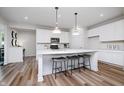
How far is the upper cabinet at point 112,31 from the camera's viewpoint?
3985mm

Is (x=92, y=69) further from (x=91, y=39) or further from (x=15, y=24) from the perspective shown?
(x=15, y=24)

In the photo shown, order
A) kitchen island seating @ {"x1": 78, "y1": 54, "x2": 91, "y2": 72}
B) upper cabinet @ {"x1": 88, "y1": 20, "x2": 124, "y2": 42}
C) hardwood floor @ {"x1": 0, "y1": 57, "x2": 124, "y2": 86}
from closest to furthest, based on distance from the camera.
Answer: hardwood floor @ {"x1": 0, "y1": 57, "x2": 124, "y2": 86} < kitchen island seating @ {"x1": 78, "y1": 54, "x2": 91, "y2": 72} < upper cabinet @ {"x1": 88, "y1": 20, "x2": 124, "y2": 42}

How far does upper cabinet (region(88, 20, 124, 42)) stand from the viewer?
3985 millimetres

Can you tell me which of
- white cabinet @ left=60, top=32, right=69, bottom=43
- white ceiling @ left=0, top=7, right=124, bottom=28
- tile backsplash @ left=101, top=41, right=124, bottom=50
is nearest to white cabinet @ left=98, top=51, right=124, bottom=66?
tile backsplash @ left=101, top=41, right=124, bottom=50

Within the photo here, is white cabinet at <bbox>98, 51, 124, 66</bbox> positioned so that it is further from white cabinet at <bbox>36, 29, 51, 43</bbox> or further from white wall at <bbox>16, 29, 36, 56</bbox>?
white wall at <bbox>16, 29, 36, 56</bbox>

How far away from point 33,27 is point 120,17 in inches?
195

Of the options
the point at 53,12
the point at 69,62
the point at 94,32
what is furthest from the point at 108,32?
the point at 53,12

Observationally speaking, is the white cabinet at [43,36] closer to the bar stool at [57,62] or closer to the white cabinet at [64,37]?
the white cabinet at [64,37]

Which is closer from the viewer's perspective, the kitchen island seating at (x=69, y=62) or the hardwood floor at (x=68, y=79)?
the hardwood floor at (x=68, y=79)

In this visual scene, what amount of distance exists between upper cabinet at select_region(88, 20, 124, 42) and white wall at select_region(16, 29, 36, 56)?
18.1 feet

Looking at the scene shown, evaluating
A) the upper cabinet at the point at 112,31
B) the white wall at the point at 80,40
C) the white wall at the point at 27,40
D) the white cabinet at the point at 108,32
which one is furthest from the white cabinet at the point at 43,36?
the white cabinet at the point at 108,32

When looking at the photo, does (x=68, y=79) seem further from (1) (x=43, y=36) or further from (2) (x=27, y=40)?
(2) (x=27, y=40)

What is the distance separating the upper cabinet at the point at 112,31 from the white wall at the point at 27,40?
217 inches
